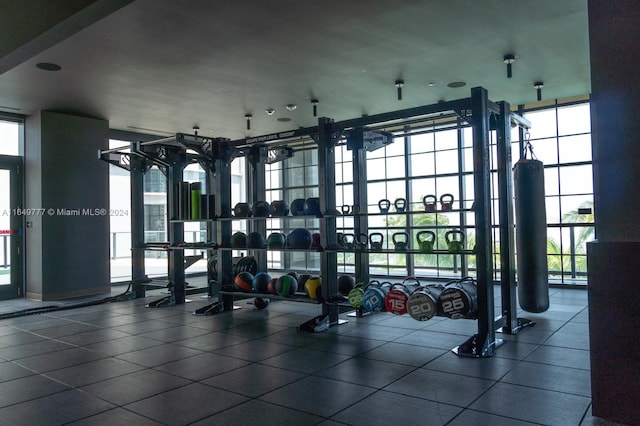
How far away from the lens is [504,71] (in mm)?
6012

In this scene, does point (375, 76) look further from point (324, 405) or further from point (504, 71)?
point (324, 405)

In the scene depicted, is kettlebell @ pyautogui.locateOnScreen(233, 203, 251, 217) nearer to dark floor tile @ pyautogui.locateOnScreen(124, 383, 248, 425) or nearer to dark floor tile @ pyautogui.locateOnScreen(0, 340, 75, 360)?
dark floor tile @ pyautogui.locateOnScreen(0, 340, 75, 360)

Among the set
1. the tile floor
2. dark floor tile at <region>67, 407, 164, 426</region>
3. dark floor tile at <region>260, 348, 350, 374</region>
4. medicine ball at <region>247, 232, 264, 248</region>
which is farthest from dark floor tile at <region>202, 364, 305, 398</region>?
medicine ball at <region>247, 232, 264, 248</region>

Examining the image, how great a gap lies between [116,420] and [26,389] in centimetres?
107

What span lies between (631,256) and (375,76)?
423 centimetres

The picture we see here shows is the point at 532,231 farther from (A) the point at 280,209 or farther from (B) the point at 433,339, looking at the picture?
(A) the point at 280,209

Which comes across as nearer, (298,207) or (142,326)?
(298,207)

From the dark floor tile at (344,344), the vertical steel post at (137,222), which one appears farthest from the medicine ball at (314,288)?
the vertical steel post at (137,222)

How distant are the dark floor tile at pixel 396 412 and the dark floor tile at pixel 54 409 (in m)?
1.55

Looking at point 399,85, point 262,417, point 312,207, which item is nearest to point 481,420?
point 262,417

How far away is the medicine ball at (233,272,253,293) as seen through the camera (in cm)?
606

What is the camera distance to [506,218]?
479 cm

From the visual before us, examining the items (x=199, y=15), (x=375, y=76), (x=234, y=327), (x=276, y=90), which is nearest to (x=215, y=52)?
(x=199, y=15)

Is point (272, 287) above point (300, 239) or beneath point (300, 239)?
beneath
